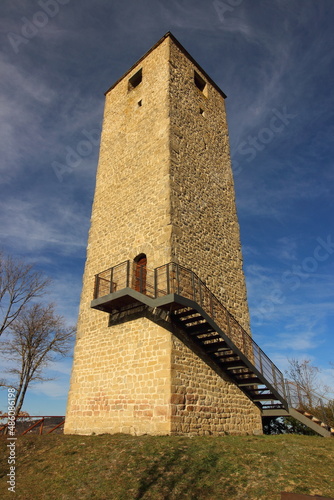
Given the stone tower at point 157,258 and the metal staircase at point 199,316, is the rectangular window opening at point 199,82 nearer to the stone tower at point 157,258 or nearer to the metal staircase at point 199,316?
the stone tower at point 157,258

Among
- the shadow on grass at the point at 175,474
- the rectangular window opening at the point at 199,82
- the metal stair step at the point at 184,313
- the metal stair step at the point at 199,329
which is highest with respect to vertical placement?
the rectangular window opening at the point at 199,82

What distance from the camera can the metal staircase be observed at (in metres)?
8.08

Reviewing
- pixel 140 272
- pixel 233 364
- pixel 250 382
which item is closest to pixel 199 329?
pixel 233 364

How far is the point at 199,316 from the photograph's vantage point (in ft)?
26.1

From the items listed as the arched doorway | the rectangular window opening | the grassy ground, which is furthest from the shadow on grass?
the rectangular window opening

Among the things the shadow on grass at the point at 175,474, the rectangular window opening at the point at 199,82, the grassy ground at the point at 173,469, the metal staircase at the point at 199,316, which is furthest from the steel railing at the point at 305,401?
the rectangular window opening at the point at 199,82

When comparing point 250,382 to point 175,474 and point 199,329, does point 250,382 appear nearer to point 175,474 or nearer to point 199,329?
point 199,329

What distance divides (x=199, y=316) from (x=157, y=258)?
2217 millimetres

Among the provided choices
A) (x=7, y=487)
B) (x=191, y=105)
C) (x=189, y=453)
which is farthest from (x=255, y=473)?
(x=191, y=105)

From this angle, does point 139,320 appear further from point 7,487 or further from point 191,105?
point 191,105

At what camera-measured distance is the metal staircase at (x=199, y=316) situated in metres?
8.08

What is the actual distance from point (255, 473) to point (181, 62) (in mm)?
15481

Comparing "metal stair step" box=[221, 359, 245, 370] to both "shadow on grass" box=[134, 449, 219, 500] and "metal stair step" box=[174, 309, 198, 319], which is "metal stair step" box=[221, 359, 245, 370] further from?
"shadow on grass" box=[134, 449, 219, 500]

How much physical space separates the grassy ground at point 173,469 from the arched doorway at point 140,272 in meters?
3.79
